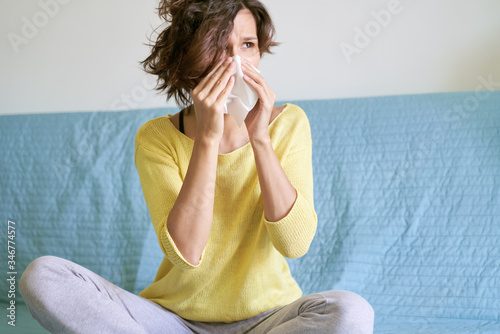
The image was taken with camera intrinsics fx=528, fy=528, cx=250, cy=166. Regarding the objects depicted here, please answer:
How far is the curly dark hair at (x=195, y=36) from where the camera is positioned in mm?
995

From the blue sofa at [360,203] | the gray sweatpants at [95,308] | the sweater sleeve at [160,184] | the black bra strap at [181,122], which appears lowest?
the blue sofa at [360,203]

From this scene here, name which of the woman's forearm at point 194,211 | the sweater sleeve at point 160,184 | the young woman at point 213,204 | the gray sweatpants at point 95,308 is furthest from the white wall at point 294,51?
the gray sweatpants at point 95,308

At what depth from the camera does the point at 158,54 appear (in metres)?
1.13

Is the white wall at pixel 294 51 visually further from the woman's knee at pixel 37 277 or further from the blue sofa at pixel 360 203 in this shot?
the woman's knee at pixel 37 277

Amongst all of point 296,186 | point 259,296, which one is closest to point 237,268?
point 259,296

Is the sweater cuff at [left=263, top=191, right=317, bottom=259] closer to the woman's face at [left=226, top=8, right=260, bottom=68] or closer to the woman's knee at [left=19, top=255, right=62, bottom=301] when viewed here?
the woman's face at [left=226, top=8, right=260, bottom=68]

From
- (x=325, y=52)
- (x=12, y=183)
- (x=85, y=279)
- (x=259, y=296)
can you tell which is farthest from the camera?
(x=325, y=52)

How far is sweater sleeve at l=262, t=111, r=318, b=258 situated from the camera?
38.7 inches

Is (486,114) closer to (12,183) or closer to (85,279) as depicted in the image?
(85,279)

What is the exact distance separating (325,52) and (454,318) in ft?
3.01

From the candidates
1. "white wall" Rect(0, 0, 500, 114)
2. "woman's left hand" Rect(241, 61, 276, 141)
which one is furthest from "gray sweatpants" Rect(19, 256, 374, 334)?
"white wall" Rect(0, 0, 500, 114)

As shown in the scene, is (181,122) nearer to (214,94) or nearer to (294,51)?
(214,94)

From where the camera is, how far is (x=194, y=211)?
0.96 m

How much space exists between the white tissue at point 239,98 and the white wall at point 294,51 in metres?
0.82
